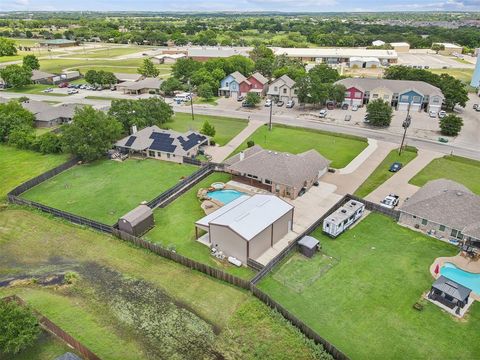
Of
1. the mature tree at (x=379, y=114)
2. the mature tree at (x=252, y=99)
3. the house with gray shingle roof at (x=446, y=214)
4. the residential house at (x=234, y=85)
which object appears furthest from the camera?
the residential house at (x=234, y=85)

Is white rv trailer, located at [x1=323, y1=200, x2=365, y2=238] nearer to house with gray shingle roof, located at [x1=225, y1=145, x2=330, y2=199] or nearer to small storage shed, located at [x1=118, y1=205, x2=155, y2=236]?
house with gray shingle roof, located at [x1=225, y1=145, x2=330, y2=199]

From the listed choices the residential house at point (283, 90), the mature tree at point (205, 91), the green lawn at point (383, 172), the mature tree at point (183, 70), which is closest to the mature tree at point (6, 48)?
the mature tree at point (183, 70)

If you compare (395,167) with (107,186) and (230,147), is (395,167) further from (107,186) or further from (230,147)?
(107,186)

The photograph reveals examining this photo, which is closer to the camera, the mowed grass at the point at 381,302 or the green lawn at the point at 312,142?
the mowed grass at the point at 381,302

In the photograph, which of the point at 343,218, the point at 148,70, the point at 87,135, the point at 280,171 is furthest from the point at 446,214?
the point at 148,70

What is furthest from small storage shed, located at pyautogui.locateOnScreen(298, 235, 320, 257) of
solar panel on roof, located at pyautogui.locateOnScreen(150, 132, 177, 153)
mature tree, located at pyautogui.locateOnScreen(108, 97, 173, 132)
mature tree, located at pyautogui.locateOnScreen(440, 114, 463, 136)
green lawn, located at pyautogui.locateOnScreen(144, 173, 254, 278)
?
mature tree, located at pyautogui.locateOnScreen(440, 114, 463, 136)

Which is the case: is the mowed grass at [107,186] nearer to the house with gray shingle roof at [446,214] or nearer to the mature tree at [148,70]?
the house with gray shingle roof at [446,214]
